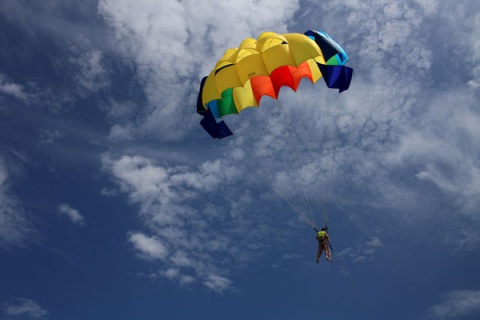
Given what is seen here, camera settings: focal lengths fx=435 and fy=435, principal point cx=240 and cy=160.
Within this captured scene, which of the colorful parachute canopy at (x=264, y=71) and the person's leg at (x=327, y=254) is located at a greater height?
the colorful parachute canopy at (x=264, y=71)

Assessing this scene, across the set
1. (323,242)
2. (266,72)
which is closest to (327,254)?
(323,242)

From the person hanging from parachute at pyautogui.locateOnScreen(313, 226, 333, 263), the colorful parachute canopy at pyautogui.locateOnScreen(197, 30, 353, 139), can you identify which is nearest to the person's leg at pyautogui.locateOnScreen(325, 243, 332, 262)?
the person hanging from parachute at pyautogui.locateOnScreen(313, 226, 333, 263)

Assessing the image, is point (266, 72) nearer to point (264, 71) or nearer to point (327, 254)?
point (264, 71)

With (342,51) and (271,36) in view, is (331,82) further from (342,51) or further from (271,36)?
(271,36)

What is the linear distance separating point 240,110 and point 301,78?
330 centimetres

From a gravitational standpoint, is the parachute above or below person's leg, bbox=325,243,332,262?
above

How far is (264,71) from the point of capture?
19188 millimetres

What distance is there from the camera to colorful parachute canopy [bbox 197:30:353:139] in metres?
19.0

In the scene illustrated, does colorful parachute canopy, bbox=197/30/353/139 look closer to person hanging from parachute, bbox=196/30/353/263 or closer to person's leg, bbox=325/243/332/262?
person hanging from parachute, bbox=196/30/353/263

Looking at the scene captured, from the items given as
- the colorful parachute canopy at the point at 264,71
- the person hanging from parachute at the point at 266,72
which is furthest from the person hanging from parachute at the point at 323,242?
the colorful parachute canopy at the point at 264,71

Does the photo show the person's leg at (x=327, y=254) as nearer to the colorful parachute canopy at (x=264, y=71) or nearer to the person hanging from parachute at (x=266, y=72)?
the person hanging from parachute at (x=266, y=72)

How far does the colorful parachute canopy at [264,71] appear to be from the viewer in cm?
1903

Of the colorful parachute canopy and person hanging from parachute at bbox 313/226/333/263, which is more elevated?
the colorful parachute canopy

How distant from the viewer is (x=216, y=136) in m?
20.9
